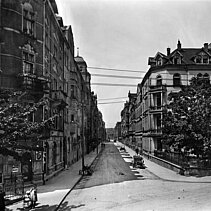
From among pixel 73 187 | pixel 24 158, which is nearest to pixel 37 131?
pixel 24 158

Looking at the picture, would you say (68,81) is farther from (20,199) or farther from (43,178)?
(20,199)

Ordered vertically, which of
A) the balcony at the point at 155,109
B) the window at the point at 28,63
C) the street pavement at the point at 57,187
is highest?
the window at the point at 28,63

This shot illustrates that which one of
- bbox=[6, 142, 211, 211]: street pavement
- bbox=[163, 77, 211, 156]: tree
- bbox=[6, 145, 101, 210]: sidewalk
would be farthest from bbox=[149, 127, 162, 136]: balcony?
bbox=[6, 145, 101, 210]: sidewalk

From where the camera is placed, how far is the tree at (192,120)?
29.2 meters

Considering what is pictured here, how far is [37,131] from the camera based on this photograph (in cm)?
1700

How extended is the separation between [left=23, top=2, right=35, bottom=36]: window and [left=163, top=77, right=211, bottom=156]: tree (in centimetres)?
1592

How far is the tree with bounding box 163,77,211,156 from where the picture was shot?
2919 cm

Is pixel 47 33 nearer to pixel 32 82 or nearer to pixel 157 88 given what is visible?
pixel 32 82

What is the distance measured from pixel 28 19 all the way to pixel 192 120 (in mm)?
17642

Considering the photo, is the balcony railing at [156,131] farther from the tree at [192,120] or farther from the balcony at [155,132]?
the tree at [192,120]

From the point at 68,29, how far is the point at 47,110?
61.6 feet

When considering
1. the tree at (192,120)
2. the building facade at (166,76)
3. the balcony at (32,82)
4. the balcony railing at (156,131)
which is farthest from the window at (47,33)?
the balcony railing at (156,131)

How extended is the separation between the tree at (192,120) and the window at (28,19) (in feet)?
52.2

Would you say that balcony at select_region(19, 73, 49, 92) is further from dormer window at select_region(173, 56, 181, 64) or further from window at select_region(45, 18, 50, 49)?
dormer window at select_region(173, 56, 181, 64)
